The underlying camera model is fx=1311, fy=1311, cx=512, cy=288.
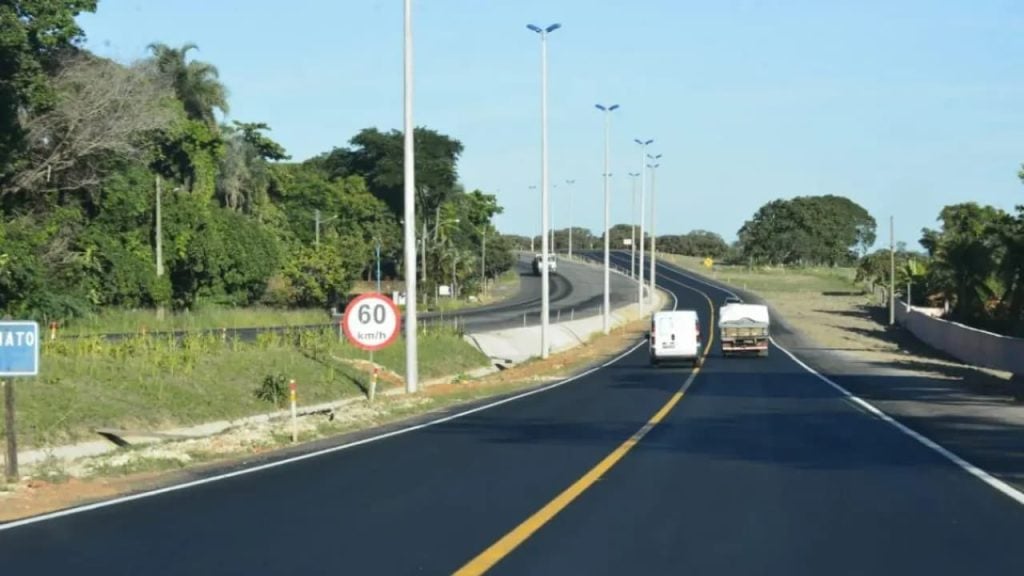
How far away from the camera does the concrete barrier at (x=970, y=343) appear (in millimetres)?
48250

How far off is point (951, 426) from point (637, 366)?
28.2 m

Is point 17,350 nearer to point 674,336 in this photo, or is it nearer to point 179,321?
point 674,336

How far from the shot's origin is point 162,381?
26766mm

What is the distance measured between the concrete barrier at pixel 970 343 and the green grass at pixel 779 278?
4705 cm

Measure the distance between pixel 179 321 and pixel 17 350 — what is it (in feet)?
141

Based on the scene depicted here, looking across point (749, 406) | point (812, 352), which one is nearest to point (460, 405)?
point (749, 406)

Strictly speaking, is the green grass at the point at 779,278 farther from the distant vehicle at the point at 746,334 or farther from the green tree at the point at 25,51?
the green tree at the point at 25,51

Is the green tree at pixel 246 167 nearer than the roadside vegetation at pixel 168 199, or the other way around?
the roadside vegetation at pixel 168 199

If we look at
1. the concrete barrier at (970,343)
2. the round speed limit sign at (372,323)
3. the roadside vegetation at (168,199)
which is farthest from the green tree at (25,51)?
the concrete barrier at (970,343)

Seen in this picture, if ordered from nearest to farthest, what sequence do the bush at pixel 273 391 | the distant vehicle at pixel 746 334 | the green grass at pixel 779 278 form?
the bush at pixel 273 391 < the distant vehicle at pixel 746 334 < the green grass at pixel 779 278

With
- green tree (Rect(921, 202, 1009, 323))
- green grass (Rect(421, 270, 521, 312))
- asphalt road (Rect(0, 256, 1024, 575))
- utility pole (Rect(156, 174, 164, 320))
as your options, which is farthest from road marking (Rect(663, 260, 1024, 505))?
green grass (Rect(421, 270, 521, 312))

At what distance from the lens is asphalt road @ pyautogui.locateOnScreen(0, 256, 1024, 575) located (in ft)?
32.7

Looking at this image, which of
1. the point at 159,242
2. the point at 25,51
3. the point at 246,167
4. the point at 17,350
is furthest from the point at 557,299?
the point at 17,350

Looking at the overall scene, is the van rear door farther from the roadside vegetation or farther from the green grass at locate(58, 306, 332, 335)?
the roadside vegetation
